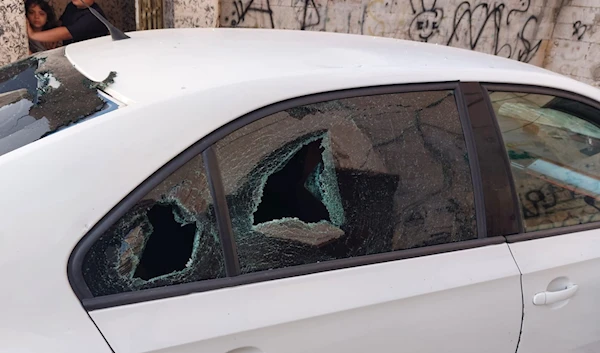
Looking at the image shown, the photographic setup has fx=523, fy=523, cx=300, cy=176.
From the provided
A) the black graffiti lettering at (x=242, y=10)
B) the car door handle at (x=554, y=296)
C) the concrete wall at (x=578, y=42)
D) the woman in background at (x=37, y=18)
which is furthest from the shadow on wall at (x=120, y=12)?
the concrete wall at (x=578, y=42)

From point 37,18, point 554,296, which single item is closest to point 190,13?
point 37,18

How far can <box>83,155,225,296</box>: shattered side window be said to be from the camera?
Answer: 125 cm

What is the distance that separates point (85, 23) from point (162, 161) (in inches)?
147

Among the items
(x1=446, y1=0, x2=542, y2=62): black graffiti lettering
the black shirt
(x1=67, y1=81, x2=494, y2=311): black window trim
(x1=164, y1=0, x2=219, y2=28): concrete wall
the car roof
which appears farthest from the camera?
(x1=446, y1=0, x2=542, y2=62): black graffiti lettering

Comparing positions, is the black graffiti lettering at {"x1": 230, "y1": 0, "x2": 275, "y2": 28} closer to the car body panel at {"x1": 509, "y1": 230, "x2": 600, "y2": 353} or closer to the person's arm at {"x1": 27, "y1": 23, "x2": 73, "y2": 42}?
the person's arm at {"x1": 27, "y1": 23, "x2": 73, "y2": 42}

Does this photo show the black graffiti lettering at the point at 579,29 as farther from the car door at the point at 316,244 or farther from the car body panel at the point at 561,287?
the car door at the point at 316,244

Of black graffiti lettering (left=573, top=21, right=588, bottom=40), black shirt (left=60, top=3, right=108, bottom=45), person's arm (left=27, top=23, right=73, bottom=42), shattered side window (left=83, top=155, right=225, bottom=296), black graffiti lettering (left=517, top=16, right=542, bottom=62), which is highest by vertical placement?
shattered side window (left=83, top=155, right=225, bottom=296)

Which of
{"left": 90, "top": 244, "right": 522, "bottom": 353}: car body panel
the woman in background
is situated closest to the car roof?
{"left": 90, "top": 244, "right": 522, "bottom": 353}: car body panel

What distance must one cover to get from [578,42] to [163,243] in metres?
8.82

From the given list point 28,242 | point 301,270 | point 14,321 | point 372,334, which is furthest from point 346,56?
point 14,321

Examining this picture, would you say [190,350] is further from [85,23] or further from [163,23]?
[163,23]

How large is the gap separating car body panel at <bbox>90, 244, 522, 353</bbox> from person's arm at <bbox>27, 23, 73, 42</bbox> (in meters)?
4.02

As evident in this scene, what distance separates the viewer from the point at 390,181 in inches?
65.4

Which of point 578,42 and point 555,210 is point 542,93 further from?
point 578,42
